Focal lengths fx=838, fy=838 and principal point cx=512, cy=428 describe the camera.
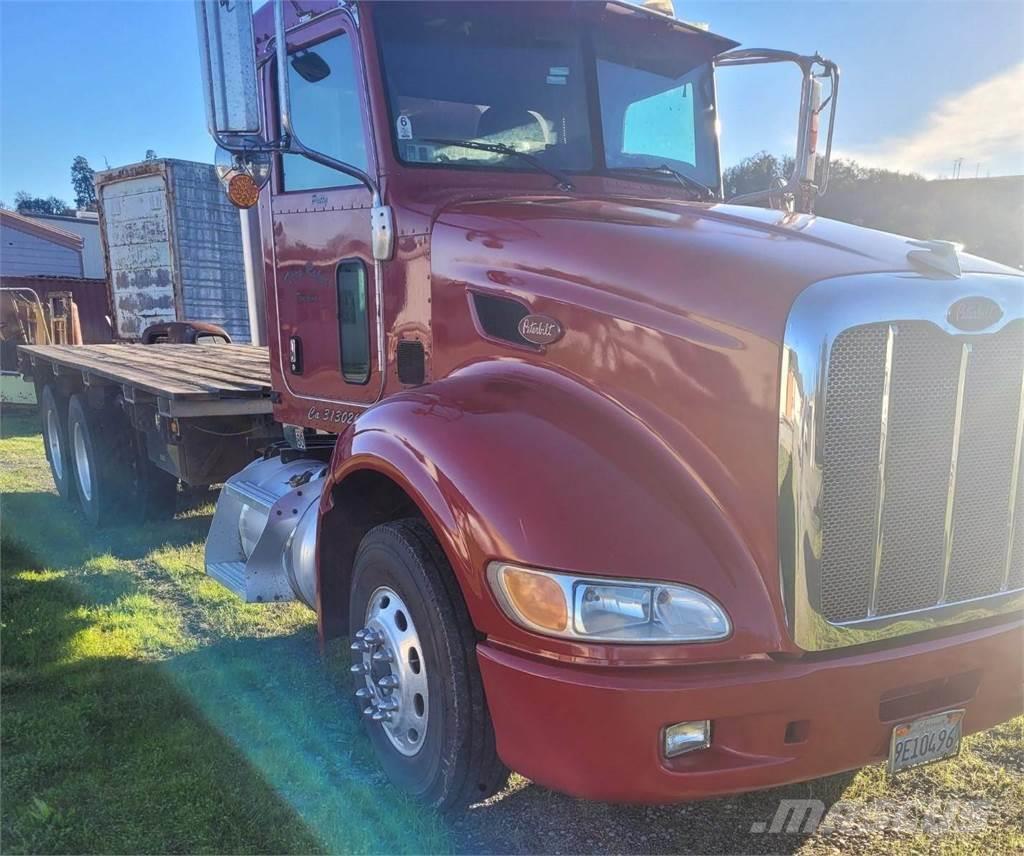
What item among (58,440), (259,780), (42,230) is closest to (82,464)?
(58,440)

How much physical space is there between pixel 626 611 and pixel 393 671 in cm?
106

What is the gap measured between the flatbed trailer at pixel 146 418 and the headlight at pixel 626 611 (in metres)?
3.20

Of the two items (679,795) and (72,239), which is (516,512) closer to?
(679,795)

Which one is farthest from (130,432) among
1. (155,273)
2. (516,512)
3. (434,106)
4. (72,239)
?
(72,239)

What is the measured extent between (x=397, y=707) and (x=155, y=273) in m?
11.2

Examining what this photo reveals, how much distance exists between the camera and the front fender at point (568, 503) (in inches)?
83.2

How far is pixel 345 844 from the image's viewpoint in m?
2.68

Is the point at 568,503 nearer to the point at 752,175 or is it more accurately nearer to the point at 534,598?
the point at 534,598

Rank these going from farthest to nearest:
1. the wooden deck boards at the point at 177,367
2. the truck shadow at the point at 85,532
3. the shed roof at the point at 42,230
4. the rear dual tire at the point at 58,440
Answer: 1. the shed roof at the point at 42,230
2. the rear dual tire at the point at 58,440
3. the truck shadow at the point at 85,532
4. the wooden deck boards at the point at 177,367

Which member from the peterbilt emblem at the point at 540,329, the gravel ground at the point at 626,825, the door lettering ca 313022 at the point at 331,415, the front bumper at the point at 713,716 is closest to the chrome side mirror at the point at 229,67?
the peterbilt emblem at the point at 540,329

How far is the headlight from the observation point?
6.86 feet

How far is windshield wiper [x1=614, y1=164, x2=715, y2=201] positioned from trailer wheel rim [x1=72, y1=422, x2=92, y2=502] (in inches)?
198

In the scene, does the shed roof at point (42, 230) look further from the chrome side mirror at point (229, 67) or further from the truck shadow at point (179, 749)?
the chrome side mirror at point (229, 67)

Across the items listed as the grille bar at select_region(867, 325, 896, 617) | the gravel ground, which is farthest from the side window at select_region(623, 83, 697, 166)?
the gravel ground
